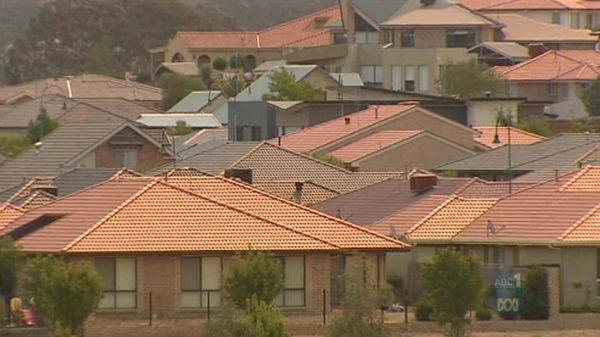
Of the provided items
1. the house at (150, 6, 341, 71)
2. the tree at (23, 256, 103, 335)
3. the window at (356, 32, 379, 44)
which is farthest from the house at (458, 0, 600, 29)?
the tree at (23, 256, 103, 335)

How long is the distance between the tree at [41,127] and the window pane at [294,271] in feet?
123

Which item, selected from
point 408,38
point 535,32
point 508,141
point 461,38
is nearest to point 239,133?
point 508,141

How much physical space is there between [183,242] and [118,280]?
1.42 meters

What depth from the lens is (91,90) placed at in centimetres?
12375

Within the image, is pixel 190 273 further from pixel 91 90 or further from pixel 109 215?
pixel 91 90

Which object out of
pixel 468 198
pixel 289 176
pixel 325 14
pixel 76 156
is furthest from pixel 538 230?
pixel 325 14

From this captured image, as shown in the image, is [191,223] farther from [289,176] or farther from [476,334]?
[289,176]

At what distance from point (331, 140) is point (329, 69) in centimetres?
3685

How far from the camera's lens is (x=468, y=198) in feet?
183

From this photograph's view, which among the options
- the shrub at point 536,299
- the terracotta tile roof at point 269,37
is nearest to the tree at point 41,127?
Answer: the shrub at point 536,299

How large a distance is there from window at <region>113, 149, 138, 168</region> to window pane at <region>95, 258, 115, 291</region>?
2849 cm

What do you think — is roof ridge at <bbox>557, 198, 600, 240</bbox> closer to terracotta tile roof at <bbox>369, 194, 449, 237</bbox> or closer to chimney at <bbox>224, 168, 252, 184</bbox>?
terracotta tile roof at <bbox>369, 194, 449, 237</bbox>

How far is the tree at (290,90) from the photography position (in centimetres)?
9750

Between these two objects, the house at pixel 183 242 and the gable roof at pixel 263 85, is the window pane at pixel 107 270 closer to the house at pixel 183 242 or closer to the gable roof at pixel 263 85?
the house at pixel 183 242
